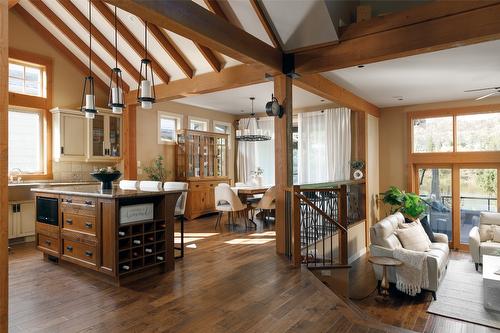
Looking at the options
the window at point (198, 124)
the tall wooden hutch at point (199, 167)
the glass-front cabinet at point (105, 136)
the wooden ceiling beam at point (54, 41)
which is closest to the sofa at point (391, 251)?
the tall wooden hutch at point (199, 167)

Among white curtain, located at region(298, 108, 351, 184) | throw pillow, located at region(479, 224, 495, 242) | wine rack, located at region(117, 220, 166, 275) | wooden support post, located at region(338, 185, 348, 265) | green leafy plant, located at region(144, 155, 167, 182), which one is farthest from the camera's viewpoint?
white curtain, located at region(298, 108, 351, 184)

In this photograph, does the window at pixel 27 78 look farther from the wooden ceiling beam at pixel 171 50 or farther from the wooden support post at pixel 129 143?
the wooden ceiling beam at pixel 171 50

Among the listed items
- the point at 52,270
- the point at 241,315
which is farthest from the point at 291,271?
the point at 52,270

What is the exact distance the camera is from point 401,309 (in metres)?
4.78

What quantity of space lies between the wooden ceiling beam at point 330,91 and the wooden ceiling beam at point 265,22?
23.6 inches

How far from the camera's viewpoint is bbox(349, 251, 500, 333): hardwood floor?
4188mm

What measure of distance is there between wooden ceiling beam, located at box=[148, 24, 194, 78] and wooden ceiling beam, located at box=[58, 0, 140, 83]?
120 cm

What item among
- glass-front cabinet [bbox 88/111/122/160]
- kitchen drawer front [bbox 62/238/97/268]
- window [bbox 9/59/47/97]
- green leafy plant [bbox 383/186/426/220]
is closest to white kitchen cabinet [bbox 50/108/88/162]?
glass-front cabinet [bbox 88/111/122/160]

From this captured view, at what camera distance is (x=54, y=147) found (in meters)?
5.92

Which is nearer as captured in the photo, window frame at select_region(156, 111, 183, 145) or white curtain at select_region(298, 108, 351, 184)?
window frame at select_region(156, 111, 183, 145)

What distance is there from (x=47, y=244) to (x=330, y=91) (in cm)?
476

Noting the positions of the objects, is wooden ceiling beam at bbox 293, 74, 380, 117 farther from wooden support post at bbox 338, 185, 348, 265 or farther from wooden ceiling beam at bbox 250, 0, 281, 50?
wooden support post at bbox 338, 185, 348, 265

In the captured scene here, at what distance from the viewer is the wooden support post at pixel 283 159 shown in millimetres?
4414

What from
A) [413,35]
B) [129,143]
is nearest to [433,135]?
[413,35]
